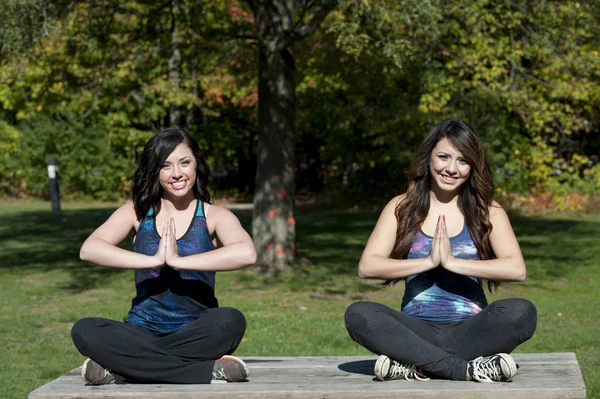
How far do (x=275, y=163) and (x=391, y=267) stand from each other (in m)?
8.59

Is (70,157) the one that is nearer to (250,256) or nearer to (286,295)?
(286,295)

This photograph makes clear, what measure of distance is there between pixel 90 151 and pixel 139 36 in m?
15.2

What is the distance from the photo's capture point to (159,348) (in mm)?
4641

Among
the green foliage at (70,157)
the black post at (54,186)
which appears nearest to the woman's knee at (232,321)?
the black post at (54,186)

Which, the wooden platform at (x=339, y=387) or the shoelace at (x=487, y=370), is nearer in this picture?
the wooden platform at (x=339, y=387)

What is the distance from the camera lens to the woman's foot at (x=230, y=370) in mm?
4570

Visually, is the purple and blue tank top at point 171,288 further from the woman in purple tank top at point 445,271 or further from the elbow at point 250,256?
the woman in purple tank top at point 445,271

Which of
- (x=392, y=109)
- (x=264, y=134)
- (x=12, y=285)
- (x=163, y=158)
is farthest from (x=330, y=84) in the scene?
(x=163, y=158)

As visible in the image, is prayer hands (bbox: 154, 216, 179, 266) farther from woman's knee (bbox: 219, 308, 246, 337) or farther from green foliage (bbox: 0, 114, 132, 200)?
green foliage (bbox: 0, 114, 132, 200)

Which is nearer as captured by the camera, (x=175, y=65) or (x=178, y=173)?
(x=178, y=173)

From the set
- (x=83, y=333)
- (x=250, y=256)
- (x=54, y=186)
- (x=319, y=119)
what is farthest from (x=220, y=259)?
(x=54, y=186)

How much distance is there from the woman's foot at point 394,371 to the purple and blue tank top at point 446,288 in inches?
14.2

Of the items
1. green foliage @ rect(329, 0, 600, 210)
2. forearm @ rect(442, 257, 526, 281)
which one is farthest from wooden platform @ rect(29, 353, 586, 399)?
green foliage @ rect(329, 0, 600, 210)

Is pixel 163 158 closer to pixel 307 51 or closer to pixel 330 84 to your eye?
pixel 307 51
